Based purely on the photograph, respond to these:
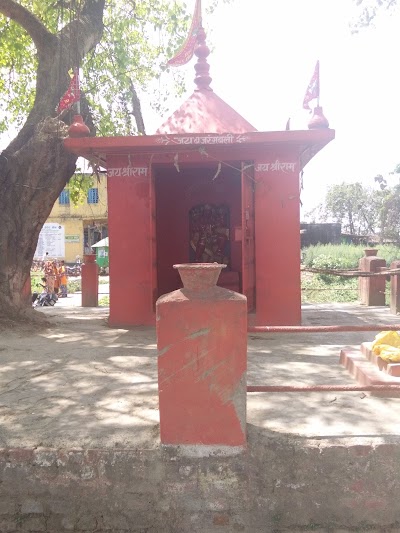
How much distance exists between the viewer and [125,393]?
4008 millimetres

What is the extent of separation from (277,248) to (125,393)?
13.1 feet

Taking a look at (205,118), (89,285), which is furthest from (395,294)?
(89,285)

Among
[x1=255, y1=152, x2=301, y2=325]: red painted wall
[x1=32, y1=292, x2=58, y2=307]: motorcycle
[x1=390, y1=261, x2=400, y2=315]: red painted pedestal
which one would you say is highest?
[x1=255, y1=152, x2=301, y2=325]: red painted wall

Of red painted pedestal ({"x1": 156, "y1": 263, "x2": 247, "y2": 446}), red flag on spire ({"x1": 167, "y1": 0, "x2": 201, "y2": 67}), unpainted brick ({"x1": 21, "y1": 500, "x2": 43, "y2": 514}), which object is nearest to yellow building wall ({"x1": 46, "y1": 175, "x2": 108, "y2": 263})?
red flag on spire ({"x1": 167, "y1": 0, "x2": 201, "y2": 67})

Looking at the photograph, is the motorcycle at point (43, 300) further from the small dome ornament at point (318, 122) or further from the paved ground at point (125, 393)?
the small dome ornament at point (318, 122)

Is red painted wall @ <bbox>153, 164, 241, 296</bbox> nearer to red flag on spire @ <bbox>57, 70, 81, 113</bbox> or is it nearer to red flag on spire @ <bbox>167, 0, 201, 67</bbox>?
red flag on spire @ <bbox>167, 0, 201, 67</bbox>

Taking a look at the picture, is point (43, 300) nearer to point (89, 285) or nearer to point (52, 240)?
point (89, 285)

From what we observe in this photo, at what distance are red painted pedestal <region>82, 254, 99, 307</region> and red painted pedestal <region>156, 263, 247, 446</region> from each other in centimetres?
890

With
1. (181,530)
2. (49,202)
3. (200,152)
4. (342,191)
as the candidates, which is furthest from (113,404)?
(342,191)

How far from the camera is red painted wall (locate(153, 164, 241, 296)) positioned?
9.62 m

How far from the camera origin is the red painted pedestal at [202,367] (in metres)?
2.89

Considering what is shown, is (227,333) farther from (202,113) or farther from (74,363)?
(202,113)

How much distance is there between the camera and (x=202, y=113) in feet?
26.2

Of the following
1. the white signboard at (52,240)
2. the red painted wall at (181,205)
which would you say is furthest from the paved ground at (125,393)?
the white signboard at (52,240)
